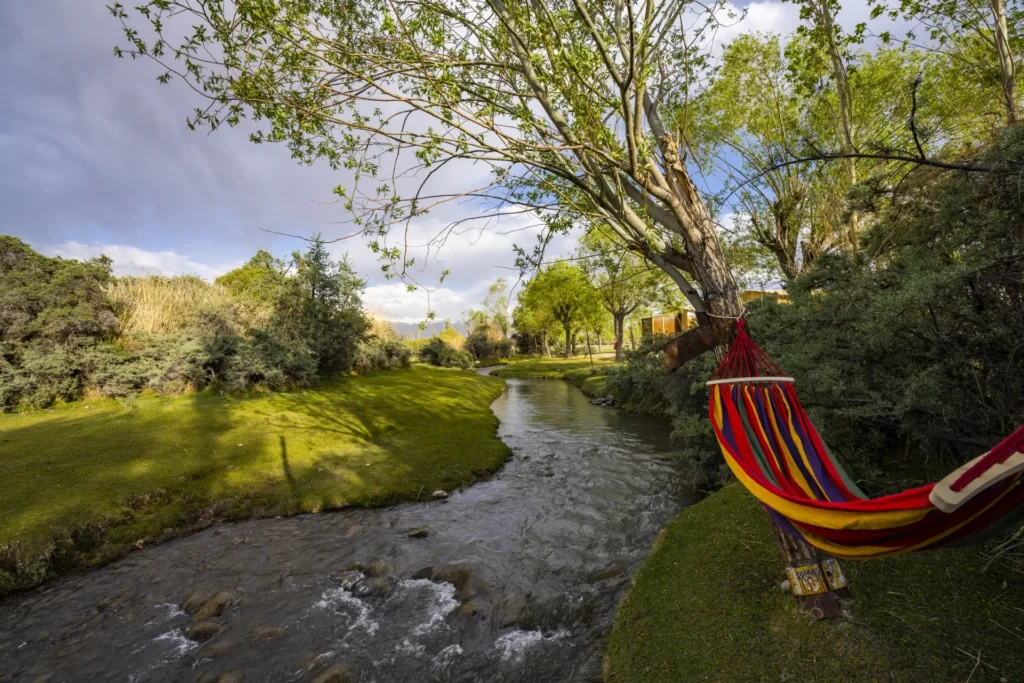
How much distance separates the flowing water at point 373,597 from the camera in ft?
12.8

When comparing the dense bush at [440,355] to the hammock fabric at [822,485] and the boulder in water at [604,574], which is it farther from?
the hammock fabric at [822,485]

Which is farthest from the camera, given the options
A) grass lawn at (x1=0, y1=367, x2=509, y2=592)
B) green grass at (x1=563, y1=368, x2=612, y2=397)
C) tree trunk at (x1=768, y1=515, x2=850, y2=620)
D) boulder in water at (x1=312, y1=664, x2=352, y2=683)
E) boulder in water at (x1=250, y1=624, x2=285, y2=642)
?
green grass at (x1=563, y1=368, x2=612, y2=397)

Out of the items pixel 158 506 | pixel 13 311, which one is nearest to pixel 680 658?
pixel 158 506

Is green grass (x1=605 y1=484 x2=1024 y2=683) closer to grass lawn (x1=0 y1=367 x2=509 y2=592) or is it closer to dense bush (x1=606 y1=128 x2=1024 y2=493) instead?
dense bush (x1=606 y1=128 x2=1024 y2=493)

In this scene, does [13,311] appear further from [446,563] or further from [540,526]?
[540,526]

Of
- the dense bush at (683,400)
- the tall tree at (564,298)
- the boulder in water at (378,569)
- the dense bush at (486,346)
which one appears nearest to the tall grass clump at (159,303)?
the boulder in water at (378,569)

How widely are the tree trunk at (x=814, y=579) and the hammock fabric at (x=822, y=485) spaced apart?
0.61 m

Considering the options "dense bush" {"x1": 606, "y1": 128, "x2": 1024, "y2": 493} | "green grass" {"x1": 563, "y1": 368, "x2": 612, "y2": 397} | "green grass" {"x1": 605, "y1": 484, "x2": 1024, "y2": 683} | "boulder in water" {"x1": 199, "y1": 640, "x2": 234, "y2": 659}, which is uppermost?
"dense bush" {"x1": 606, "y1": 128, "x2": 1024, "y2": 493}

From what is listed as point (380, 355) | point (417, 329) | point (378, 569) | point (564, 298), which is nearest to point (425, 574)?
point (378, 569)

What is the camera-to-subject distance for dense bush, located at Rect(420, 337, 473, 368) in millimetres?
31344

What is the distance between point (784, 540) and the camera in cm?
335

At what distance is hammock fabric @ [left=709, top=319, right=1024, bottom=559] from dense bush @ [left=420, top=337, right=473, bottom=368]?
91.6 ft

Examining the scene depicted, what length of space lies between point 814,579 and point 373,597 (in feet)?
14.3

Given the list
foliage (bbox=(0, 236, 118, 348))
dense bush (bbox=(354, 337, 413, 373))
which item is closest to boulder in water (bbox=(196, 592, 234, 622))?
foliage (bbox=(0, 236, 118, 348))
